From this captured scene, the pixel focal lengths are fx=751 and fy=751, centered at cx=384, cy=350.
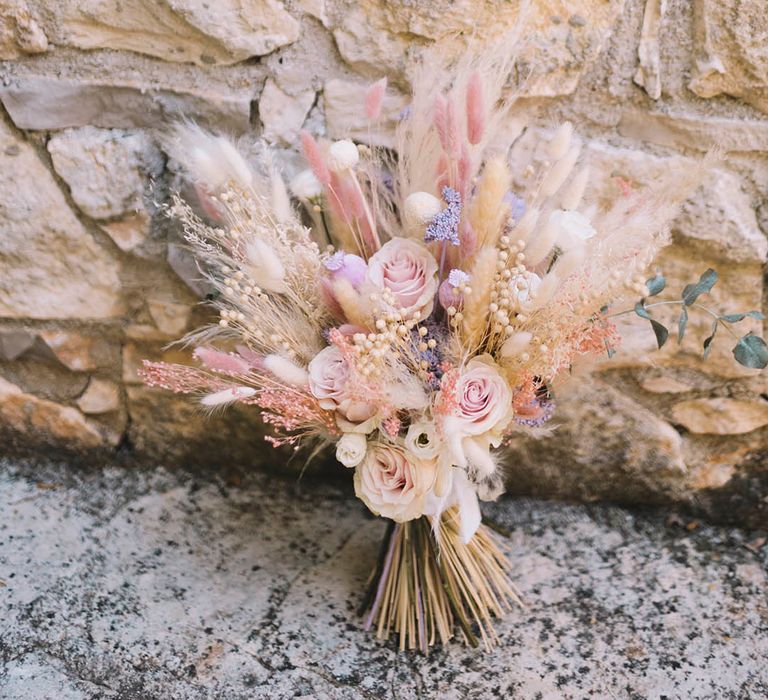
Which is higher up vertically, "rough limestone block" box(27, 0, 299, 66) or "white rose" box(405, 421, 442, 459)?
"rough limestone block" box(27, 0, 299, 66)

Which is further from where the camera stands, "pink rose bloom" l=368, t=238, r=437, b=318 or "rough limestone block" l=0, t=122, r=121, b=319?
"rough limestone block" l=0, t=122, r=121, b=319

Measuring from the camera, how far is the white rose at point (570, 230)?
3.25 ft

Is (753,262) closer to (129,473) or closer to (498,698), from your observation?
A: (498,698)

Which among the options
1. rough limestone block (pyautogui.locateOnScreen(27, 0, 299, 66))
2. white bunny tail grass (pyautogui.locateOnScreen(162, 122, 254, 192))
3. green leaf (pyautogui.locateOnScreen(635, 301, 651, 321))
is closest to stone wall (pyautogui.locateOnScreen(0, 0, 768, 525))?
rough limestone block (pyautogui.locateOnScreen(27, 0, 299, 66))

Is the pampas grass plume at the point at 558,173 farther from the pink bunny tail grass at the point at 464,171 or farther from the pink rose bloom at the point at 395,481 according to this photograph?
the pink rose bloom at the point at 395,481

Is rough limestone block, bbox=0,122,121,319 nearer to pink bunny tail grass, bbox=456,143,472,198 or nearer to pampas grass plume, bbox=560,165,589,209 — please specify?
pink bunny tail grass, bbox=456,143,472,198

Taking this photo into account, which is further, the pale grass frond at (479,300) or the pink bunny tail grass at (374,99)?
the pink bunny tail grass at (374,99)

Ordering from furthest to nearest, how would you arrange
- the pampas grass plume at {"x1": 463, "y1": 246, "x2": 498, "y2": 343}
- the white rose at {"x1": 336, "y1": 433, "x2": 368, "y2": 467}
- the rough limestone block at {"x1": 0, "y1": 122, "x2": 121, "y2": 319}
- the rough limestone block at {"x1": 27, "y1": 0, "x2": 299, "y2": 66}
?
the rough limestone block at {"x1": 0, "y1": 122, "x2": 121, "y2": 319}
the rough limestone block at {"x1": 27, "y1": 0, "x2": 299, "y2": 66}
the white rose at {"x1": 336, "y1": 433, "x2": 368, "y2": 467}
the pampas grass plume at {"x1": 463, "y1": 246, "x2": 498, "y2": 343}

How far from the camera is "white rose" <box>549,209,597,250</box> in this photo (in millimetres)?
990

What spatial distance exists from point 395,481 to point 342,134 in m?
0.62

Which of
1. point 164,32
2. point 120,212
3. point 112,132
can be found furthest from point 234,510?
point 164,32

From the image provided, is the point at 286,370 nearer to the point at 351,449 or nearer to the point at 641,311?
the point at 351,449

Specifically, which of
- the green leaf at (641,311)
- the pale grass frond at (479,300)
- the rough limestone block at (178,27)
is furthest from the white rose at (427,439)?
the rough limestone block at (178,27)

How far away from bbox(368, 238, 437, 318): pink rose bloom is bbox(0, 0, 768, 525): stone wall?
36 cm
